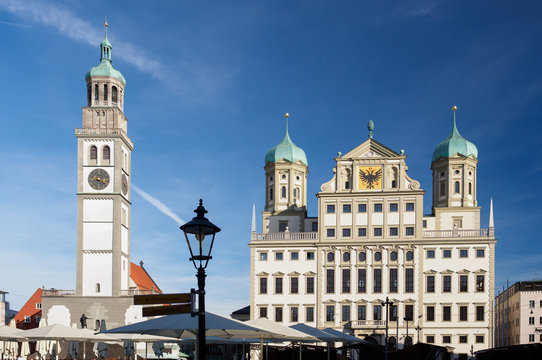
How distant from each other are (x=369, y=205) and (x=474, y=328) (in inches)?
564

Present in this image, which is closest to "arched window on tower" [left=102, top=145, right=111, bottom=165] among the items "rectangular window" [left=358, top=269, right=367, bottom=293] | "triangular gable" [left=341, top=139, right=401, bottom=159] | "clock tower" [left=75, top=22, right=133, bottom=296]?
"clock tower" [left=75, top=22, right=133, bottom=296]

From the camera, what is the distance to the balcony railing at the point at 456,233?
2611 inches

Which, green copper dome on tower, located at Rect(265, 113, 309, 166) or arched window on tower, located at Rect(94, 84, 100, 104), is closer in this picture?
arched window on tower, located at Rect(94, 84, 100, 104)

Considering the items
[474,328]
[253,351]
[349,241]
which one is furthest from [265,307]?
[474,328]

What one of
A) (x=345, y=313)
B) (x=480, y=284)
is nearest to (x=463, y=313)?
(x=480, y=284)

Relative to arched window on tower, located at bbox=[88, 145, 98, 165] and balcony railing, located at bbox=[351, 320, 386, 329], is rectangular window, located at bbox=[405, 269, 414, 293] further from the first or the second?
arched window on tower, located at bbox=[88, 145, 98, 165]

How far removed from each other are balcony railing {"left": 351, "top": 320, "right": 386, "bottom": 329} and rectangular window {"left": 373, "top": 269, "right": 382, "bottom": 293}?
2792mm

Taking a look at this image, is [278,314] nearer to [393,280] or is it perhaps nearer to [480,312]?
[393,280]

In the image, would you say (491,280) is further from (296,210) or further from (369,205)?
(296,210)

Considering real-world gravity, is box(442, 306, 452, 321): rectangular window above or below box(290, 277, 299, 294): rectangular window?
below

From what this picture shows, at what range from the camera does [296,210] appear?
7331cm

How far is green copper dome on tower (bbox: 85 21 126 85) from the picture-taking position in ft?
219

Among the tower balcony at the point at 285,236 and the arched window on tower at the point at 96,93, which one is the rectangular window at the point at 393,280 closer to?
the tower balcony at the point at 285,236

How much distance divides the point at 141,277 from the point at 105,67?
29.4 meters
